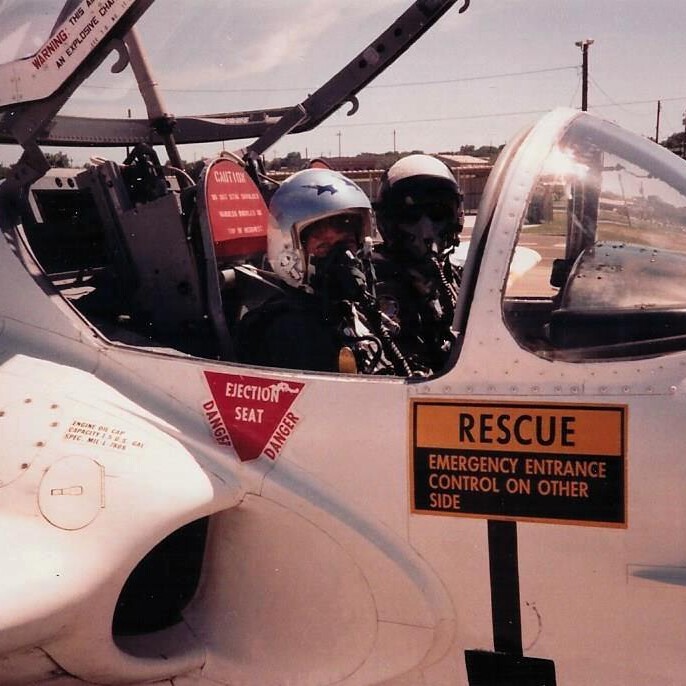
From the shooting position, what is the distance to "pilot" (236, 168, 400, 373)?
7.93ft

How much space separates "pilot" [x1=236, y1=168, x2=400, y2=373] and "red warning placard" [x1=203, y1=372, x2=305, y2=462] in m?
0.28

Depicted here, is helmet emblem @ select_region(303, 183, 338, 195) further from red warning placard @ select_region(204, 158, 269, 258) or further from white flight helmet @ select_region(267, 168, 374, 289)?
red warning placard @ select_region(204, 158, 269, 258)

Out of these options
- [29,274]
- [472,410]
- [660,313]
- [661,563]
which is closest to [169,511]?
[472,410]

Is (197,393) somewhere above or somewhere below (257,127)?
below

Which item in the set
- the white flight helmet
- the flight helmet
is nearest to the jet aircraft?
the white flight helmet

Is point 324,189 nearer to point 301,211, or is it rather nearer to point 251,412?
point 301,211

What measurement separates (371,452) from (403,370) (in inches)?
24.5

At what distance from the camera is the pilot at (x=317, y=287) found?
2.42 metres

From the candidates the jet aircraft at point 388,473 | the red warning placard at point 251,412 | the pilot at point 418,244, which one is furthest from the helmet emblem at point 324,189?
the red warning placard at point 251,412

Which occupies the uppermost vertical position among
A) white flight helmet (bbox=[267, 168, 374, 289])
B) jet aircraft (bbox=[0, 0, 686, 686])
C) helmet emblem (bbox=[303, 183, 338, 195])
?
helmet emblem (bbox=[303, 183, 338, 195])

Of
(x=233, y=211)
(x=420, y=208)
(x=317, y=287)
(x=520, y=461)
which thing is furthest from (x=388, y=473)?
(x=420, y=208)

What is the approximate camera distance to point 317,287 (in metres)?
2.60

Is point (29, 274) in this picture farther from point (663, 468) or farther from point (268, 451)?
point (663, 468)

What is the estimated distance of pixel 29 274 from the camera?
241 centimetres
